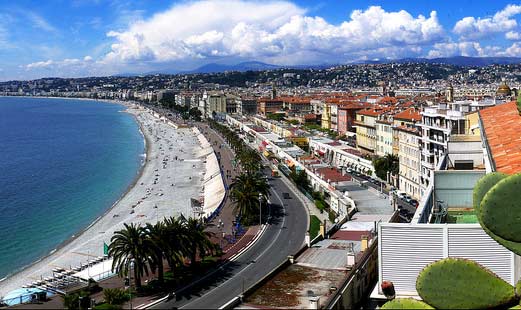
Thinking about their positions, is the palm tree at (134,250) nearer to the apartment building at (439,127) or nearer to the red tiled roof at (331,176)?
the apartment building at (439,127)

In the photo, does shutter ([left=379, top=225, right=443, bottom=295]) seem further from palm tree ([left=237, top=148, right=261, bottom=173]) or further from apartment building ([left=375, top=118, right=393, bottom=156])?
apartment building ([left=375, top=118, right=393, bottom=156])

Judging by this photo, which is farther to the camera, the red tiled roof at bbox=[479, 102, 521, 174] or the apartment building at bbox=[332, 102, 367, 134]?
the apartment building at bbox=[332, 102, 367, 134]

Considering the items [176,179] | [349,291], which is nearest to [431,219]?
[349,291]

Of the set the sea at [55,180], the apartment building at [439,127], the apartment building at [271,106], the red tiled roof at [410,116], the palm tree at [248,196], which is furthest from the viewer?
the apartment building at [271,106]

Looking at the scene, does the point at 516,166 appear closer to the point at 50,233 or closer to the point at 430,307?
the point at 430,307

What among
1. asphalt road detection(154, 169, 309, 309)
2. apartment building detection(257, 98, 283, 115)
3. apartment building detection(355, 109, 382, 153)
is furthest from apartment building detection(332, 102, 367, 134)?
apartment building detection(257, 98, 283, 115)

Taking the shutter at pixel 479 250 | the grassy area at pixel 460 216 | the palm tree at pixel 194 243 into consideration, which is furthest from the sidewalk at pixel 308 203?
the shutter at pixel 479 250
